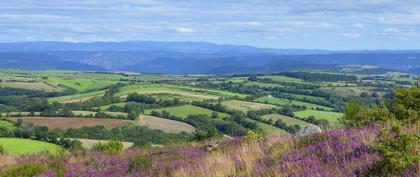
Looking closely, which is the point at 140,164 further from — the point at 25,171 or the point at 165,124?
the point at 165,124

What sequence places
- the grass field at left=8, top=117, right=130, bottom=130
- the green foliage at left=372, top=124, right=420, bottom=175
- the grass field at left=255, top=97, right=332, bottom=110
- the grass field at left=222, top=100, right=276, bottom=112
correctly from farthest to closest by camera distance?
the grass field at left=255, top=97, right=332, bottom=110 < the grass field at left=222, top=100, right=276, bottom=112 < the grass field at left=8, top=117, right=130, bottom=130 < the green foliage at left=372, top=124, right=420, bottom=175

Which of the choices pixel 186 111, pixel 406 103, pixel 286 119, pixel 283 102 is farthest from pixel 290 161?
pixel 283 102

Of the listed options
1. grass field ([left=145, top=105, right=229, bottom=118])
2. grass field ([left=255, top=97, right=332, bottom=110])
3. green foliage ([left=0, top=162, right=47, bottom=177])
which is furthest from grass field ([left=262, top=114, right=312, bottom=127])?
green foliage ([left=0, top=162, right=47, bottom=177])

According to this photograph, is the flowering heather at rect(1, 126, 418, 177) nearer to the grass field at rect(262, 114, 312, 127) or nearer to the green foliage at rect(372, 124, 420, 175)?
the green foliage at rect(372, 124, 420, 175)

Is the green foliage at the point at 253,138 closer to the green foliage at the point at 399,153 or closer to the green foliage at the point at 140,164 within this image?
the green foliage at the point at 140,164

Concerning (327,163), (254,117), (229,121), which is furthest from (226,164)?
(254,117)
